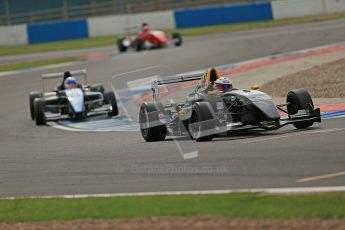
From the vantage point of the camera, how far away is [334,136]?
12.4 m

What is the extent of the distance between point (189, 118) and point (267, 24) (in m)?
32.4

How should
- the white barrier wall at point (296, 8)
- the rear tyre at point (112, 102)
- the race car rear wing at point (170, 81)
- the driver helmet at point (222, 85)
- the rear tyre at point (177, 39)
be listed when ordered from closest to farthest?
the driver helmet at point (222, 85) → the race car rear wing at point (170, 81) → the rear tyre at point (112, 102) → the rear tyre at point (177, 39) → the white barrier wall at point (296, 8)

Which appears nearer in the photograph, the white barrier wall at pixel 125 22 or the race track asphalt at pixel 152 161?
the race track asphalt at pixel 152 161

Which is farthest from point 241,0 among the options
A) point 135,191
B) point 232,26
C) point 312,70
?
point 135,191

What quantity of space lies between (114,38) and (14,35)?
262 inches

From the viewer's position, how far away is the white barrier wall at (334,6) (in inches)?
1780

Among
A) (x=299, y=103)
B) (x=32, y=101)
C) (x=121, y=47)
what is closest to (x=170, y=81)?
(x=299, y=103)

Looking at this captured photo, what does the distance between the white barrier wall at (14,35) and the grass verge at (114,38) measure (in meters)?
1.43

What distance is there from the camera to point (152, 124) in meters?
14.5

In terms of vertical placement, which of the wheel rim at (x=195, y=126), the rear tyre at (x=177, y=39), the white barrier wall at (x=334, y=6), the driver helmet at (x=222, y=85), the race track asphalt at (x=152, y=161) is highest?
the white barrier wall at (x=334, y=6)

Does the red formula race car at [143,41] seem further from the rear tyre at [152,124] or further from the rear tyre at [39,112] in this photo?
the rear tyre at [152,124]

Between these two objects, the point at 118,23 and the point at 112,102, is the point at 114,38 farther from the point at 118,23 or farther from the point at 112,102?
the point at 112,102

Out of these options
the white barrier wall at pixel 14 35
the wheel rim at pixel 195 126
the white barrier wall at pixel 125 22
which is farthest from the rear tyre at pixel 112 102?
the white barrier wall at pixel 14 35

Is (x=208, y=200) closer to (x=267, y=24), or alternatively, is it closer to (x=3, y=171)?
(x=3, y=171)
